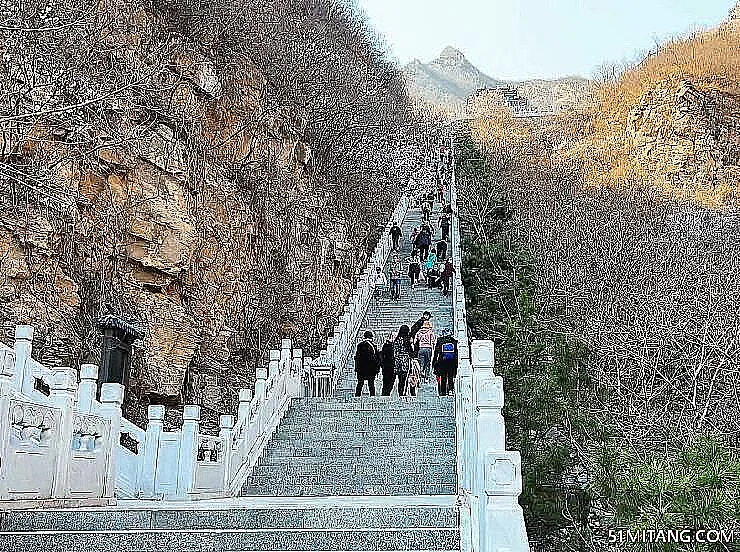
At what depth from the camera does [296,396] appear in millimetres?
13180

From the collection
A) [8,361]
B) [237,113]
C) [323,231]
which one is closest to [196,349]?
[237,113]

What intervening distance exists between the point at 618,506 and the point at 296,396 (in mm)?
7409

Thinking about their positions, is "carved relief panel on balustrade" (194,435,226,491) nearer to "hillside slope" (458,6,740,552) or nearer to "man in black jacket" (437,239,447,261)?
"hillside slope" (458,6,740,552)

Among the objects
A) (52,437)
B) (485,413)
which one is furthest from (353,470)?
(485,413)

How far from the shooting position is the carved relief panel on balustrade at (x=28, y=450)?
5.96 metres

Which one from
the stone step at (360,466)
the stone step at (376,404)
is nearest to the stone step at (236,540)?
the stone step at (360,466)

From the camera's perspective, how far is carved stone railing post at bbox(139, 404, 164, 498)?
7969 mm

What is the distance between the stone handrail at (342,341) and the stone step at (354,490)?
444cm

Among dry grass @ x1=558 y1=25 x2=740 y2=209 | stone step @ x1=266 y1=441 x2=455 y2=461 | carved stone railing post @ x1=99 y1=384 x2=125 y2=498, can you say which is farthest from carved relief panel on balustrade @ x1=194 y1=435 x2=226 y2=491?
dry grass @ x1=558 y1=25 x2=740 y2=209

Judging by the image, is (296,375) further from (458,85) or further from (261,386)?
(458,85)

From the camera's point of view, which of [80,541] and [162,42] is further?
[162,42]

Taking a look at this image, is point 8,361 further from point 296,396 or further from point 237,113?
point 237,113

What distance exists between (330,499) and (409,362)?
7.37 metres

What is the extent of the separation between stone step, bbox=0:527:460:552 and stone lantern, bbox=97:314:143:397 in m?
5.82
